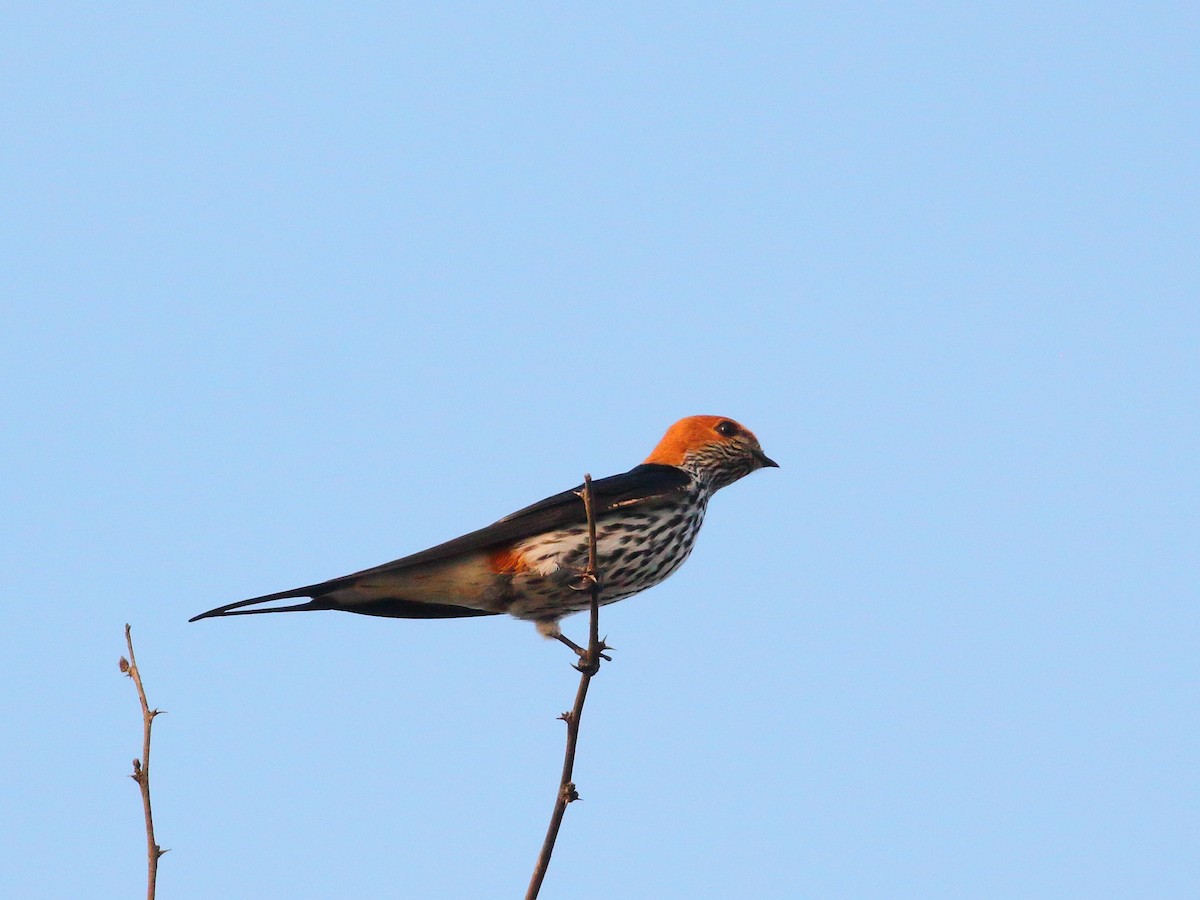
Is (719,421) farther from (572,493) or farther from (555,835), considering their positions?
(555,835)

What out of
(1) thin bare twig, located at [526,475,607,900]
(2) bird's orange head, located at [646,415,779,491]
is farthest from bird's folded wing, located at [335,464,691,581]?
(1) thin bare twig, located at [526,475,607,900]

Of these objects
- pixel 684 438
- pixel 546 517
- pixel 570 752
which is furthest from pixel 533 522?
pixel 570 752

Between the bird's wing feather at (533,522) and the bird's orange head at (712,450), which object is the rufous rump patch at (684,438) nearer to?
the bird's orange head at (712,450)

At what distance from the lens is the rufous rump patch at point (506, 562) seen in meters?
7.38

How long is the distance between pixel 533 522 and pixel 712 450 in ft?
5.71

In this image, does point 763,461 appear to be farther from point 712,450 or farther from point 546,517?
point 546,517

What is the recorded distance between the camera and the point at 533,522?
24.1 feet

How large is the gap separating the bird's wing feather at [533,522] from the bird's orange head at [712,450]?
0.66 m

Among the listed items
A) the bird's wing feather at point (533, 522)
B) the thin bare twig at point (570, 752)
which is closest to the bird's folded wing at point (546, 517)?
the bird's wing feather at point (533, 522)

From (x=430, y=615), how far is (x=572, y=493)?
1065mm

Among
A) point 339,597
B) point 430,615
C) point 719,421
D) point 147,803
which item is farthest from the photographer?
point 719,421

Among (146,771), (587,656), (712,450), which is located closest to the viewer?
(146,771)

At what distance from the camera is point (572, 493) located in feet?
24.7

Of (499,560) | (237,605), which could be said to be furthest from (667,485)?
(237,605)
